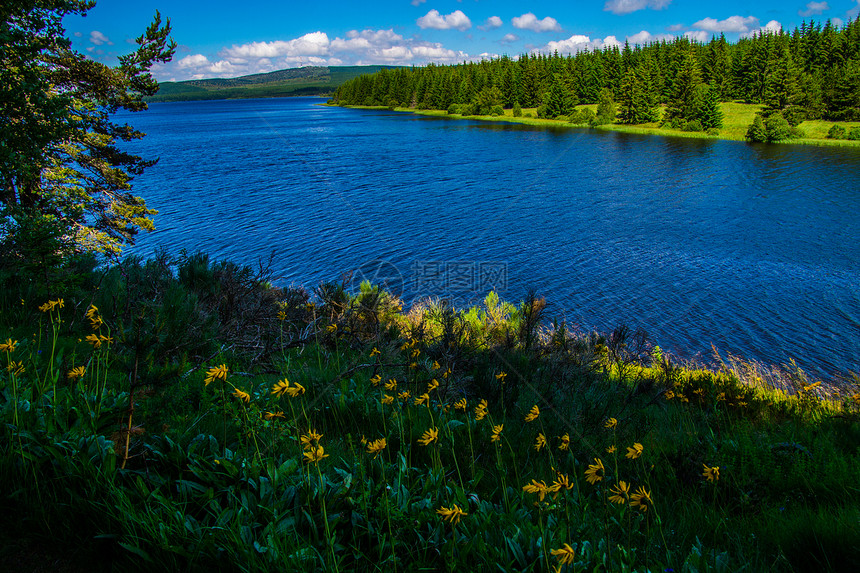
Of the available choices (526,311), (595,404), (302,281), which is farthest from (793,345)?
(302,281)

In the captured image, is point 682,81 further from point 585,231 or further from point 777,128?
point 585,231

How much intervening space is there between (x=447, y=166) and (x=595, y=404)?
3976cm

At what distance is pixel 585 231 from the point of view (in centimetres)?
2511

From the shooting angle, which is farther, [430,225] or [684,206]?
[684,206]

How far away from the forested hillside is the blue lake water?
1863 centimetres

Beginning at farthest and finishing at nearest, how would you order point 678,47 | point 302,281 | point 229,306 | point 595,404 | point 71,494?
point 678,47 < point 302,281 < point 229,306 < point 595,404 < point 71,494

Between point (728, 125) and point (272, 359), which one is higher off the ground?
point (728, 125)

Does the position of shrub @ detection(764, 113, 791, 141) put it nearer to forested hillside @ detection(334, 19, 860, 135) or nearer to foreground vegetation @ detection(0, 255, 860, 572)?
forested hillside @ detection(334, 19, 860, 135)

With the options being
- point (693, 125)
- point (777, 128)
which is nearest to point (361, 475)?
point (777, 128)

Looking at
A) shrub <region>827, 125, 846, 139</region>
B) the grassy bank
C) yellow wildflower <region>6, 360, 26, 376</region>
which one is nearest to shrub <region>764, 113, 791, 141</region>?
the grassy bank

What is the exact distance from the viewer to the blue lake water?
1587 cm

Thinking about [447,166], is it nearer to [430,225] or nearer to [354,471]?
[430,225]

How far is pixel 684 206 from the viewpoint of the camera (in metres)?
29.5

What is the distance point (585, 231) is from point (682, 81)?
5559cm
